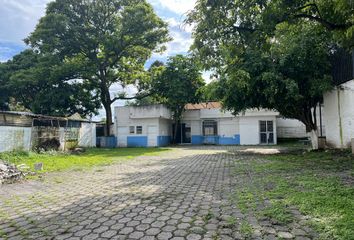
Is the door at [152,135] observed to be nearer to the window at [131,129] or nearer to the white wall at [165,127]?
the white wall at [165,127]

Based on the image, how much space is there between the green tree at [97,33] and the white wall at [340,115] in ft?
52.8

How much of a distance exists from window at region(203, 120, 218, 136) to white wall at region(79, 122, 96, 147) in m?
10.8

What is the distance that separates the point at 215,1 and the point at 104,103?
21.8m

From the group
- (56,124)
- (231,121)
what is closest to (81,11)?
(56,124)

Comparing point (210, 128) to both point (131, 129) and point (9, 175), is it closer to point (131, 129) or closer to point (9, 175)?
point (131, 129)

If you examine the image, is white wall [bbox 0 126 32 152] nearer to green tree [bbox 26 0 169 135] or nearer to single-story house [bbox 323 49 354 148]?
green tree [bbox 26 0 169 135]

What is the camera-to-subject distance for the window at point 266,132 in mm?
25870

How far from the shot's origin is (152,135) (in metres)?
27.4

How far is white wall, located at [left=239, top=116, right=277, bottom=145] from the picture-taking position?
85.7 feet

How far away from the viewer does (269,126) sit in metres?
26.0

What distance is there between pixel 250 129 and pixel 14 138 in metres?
18.7

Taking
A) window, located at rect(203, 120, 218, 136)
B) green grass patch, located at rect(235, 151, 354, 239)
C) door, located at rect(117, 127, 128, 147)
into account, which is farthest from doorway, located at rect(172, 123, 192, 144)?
green grass patch, located at rect(235, 151, 354, 239)

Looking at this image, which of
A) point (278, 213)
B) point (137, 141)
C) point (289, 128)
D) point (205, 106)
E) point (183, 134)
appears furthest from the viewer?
point (205, 106)

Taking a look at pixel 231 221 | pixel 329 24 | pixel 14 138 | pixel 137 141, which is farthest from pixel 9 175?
pixel 137 141
